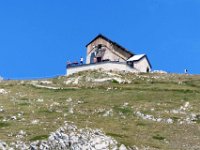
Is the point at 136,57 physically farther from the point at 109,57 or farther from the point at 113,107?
the point at 113,107

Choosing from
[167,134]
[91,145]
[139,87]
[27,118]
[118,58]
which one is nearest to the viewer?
[91,145]

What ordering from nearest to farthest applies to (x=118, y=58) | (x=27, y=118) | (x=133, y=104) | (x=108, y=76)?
(x=27, y=118) → (x=133, y=104) → (x=108, y=76) → (x=118, y=58)

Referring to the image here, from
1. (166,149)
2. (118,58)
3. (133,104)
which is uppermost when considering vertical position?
(118,58)

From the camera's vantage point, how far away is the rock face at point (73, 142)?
64.1m

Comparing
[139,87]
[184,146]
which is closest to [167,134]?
[184,146]

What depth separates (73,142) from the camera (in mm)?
64688

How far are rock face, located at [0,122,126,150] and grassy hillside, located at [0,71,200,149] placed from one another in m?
1.82

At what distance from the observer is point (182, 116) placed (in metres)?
81.1

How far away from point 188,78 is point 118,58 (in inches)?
989

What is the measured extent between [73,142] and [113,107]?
21.1 meters

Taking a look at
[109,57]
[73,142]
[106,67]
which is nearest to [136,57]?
[109,57]

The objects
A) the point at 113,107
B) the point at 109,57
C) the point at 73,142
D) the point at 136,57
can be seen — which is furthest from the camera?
the point at 109,57

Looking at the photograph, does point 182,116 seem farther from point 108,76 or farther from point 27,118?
point 108,76

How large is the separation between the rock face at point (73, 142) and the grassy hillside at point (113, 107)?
1.82 metres
